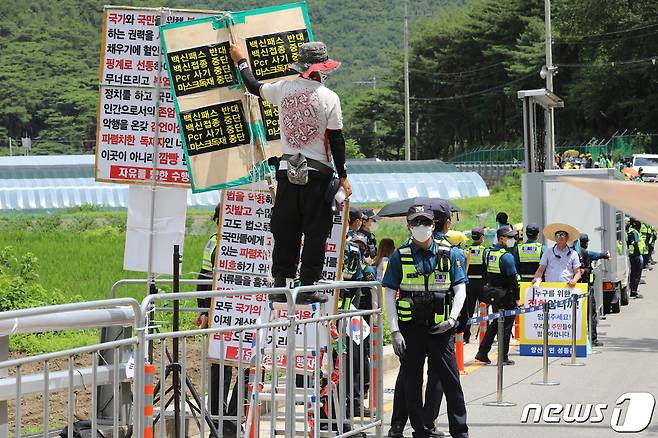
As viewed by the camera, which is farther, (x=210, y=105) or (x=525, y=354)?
(x=525, y=354)

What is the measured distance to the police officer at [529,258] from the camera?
1819cm

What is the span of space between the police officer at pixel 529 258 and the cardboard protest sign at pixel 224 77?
9770 millimetres

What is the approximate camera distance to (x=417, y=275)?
9992mm

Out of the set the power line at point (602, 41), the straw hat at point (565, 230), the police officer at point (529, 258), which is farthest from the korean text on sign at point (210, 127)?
the power line at point (602, 41)

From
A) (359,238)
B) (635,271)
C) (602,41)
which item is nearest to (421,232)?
(359,238)

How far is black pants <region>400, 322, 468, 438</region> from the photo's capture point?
9930mm

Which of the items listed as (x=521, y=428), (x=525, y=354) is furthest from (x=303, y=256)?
(x=525, y=354)

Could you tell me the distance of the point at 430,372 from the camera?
10.1 meters

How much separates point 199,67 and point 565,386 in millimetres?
6912

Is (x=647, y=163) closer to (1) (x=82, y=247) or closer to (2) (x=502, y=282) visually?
(1) (x=82, y=247)

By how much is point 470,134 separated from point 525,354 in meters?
90.7

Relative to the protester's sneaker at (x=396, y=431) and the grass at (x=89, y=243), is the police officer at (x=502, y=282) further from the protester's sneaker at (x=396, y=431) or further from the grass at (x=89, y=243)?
the protester's sneaker at (x=396, y=431)

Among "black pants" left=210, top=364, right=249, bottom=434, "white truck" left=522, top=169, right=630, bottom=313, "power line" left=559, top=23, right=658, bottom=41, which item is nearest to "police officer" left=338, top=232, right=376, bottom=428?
"black pants" left=210, top=364, right=249, bottom=434

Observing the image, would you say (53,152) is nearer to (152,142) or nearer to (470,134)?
(470,134)
